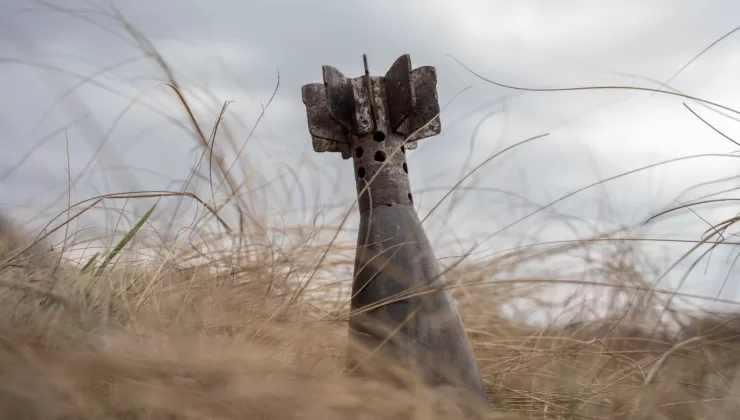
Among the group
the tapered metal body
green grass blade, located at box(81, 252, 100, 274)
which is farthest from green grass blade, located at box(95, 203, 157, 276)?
the tapered metal body

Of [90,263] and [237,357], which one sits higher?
[90,263]

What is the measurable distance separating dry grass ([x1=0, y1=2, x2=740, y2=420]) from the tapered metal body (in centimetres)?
7

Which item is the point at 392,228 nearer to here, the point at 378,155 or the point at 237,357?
the point at 378,155

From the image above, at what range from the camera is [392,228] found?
4.61ft

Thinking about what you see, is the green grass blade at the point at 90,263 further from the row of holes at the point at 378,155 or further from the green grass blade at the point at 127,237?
the row of holes at the point at 378,155

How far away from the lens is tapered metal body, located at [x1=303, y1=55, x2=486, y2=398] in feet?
4.36

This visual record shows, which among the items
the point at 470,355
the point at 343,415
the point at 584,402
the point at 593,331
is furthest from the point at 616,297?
the point at 343,415

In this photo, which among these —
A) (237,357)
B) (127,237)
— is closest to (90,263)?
(127,237)

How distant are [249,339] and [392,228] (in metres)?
0.39

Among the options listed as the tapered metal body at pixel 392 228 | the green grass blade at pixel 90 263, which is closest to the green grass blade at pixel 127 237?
the green grass blade at pixel 90 263

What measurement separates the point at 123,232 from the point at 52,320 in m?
0.60

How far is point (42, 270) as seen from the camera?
4.35 ft

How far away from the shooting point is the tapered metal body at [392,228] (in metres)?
1.33

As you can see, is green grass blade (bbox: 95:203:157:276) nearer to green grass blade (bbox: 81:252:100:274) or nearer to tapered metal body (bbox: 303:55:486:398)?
green grass blade (bbox: 81:252:100:274)
